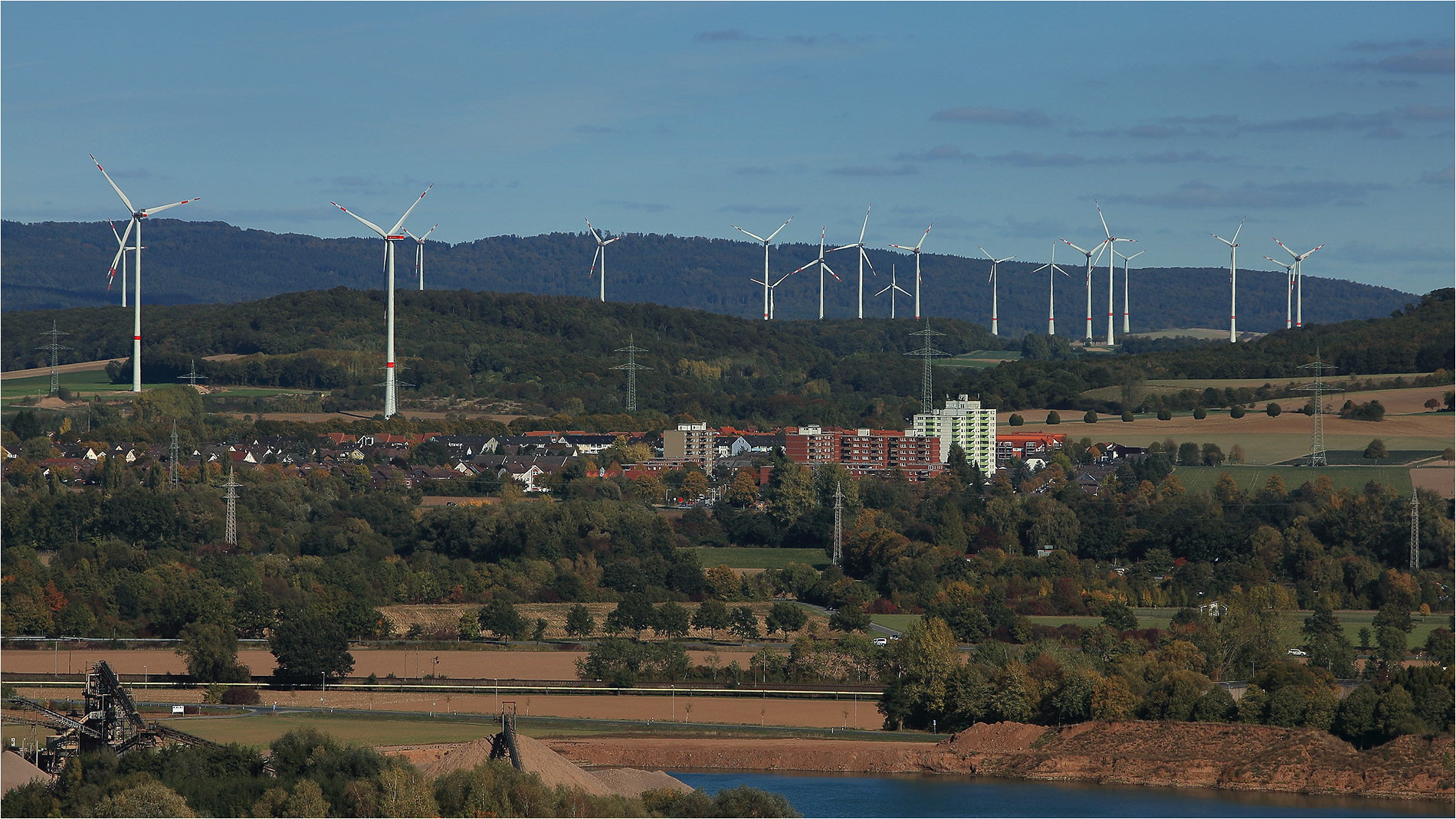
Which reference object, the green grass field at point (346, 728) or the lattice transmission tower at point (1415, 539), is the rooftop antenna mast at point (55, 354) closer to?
the green grass field at point (346, 728)

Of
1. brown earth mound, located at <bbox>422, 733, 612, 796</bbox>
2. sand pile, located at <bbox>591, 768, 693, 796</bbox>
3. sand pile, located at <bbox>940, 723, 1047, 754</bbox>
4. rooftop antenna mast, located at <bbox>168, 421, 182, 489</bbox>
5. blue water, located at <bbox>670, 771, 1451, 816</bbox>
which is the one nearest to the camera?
brown earth mound, located at <bbox>422, 733, 612, 796</bbox>

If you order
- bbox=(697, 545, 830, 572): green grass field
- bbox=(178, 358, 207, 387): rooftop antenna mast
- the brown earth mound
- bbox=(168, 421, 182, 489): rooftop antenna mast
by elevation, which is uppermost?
bbox=(178, 358, 207, 387): rooftop antenna mast

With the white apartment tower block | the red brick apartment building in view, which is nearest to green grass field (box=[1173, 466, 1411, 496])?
the red brick apartment building

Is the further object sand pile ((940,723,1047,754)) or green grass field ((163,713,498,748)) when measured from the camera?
sand pile ((940,723,1047,754))

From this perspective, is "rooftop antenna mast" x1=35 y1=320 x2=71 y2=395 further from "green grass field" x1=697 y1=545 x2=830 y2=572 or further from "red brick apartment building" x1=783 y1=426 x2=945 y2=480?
"green grass field" x1=697 y1=545 x2=830 y2=572

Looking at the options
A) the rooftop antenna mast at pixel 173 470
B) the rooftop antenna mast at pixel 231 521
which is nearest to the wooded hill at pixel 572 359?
the rooftop antenna mast at pixel 173 470

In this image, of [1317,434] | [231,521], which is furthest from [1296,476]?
[231,521]
